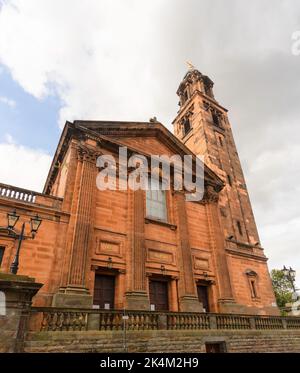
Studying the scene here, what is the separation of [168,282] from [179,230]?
3.15 meters

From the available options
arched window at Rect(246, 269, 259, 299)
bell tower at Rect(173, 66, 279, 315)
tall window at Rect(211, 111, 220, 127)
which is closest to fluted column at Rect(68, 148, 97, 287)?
bell tower at Rect(173, 66, 279, 315)

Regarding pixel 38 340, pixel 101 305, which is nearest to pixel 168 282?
pixel 101 305

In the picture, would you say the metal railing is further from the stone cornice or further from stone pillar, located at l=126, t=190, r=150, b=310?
the stone cornice

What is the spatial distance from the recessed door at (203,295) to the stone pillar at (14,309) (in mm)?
11183

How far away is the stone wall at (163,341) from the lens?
7.68 meters

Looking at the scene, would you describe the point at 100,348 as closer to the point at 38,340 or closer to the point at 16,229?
the point at 38,340

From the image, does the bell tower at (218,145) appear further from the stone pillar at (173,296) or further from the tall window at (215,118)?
the stone pillar at (173,296)

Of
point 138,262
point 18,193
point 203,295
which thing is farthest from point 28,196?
point 203,295

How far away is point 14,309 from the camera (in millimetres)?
6793

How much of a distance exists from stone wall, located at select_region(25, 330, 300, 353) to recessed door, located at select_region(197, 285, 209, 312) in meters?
3.89

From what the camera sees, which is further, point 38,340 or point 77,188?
point 77,188

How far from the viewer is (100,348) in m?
8.27
